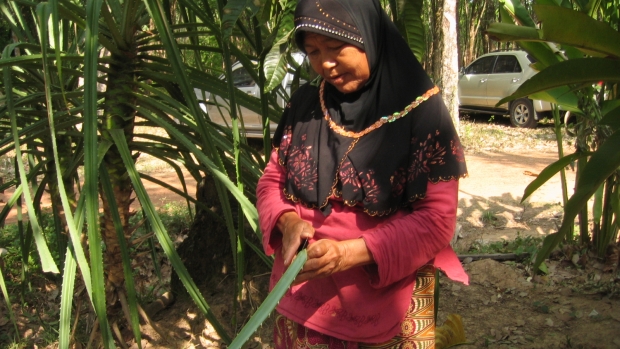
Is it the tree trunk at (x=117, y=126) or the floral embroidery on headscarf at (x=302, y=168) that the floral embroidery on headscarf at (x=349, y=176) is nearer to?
the floral embroidery on headscarf at (x=302, y=168)

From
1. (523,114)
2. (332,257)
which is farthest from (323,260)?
(523,114)

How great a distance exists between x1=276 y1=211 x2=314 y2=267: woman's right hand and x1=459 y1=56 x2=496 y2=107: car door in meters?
12.3

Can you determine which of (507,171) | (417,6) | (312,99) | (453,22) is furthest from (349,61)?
(453,22)

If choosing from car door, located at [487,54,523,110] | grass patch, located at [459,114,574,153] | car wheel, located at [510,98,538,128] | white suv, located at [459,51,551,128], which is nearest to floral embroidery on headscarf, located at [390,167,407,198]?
grass patch, located at [459,114,574,153]

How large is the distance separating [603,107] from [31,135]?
2340 millimetres

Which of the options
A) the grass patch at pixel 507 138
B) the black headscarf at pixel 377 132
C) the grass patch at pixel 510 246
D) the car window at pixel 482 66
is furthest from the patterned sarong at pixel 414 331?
the car window at pixel 482 66

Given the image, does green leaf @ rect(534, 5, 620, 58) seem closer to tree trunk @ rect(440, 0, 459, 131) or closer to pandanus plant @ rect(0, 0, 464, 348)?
pandanus plant @ rect(0, 0, 464, 348)

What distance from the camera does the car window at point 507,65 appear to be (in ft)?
41.2

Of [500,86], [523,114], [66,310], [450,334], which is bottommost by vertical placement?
[450,334]

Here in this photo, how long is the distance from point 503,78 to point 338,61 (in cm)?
1210

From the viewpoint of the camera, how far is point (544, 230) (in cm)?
443

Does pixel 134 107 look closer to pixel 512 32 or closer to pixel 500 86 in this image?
pixel 512 32

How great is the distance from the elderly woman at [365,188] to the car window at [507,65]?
11812mm

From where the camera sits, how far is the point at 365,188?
4.72ft
